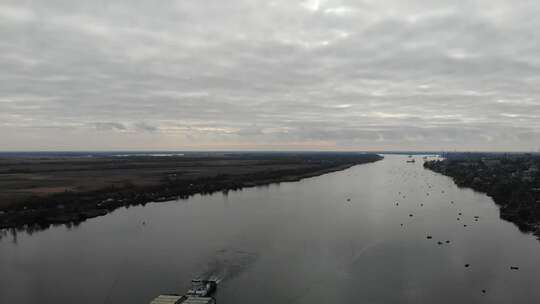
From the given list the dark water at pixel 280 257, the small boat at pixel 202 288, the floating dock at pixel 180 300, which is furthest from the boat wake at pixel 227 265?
the floating dock at pixel 180 300

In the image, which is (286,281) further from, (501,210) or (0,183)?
(0,183)

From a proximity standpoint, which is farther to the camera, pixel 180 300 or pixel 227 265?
pixel 227 265

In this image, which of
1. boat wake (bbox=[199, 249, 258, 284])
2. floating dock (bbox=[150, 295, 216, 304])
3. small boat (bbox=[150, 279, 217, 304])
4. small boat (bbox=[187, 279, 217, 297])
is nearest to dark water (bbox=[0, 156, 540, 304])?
boat wake (bbox=[199, 249, 258, 284])

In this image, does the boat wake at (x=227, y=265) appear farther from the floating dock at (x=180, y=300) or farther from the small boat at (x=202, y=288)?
the floating dock at (x=180, y=300)

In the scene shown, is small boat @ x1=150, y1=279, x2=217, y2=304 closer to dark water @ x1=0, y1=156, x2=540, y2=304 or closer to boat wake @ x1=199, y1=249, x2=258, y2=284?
dark water @ x1=0, y1=156, x2=540, y2=304

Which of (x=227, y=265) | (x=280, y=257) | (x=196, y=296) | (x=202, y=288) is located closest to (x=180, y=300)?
(x=196, y=296)

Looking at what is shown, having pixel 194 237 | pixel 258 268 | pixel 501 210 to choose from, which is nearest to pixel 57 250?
pixel 194 237

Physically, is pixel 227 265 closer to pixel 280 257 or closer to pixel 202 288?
pixel 280 257

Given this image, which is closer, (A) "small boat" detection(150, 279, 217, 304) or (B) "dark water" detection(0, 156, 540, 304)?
(A) "small boat" detection(150, 279, 217, 304)
